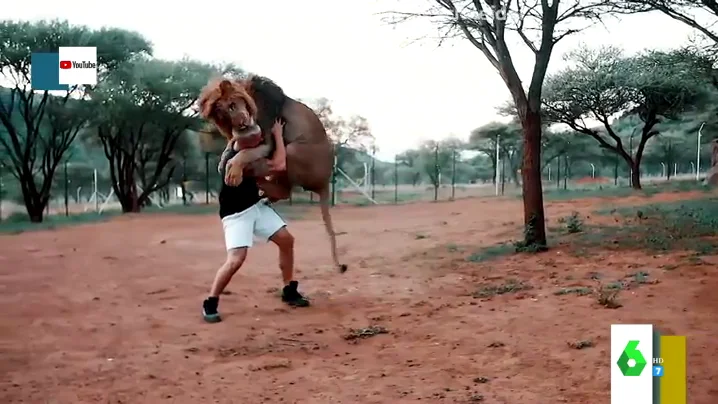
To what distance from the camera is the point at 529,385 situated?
182cm

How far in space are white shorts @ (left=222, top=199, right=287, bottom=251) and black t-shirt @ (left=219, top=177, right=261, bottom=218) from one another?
0.05 feet

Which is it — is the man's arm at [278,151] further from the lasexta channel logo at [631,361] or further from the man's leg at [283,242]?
the lasexta channel logo at [631,361]

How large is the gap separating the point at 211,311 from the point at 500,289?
3.66ft

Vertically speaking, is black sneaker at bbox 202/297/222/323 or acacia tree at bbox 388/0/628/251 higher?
acacia tree at bbox 388/0/628/251

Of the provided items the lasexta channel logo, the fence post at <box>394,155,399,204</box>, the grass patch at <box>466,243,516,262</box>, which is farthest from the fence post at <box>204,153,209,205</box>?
the lasexta channel logo

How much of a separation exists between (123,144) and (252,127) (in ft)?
2.56

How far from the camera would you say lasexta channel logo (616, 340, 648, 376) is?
1.87 m

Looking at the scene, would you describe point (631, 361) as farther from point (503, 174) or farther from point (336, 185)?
point (503, 174)

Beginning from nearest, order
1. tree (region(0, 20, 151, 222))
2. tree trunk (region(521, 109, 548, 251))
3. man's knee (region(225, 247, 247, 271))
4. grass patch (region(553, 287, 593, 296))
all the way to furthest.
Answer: man's knee (region(225, 247, 247, 271))
tree (region(0, 20, 151, 222))
grass patch (region(553, 287, 593, 296))
tree trunk (region(521, 109, 548, 251))

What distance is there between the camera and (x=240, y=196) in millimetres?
2203

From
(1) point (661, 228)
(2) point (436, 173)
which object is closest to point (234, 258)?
(2) point (436, 173)

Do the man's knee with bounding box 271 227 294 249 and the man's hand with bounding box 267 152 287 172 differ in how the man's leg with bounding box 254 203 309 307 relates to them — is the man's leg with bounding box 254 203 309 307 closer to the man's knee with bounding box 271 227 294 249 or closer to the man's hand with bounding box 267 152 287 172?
the man's knee with bounding box 271 227 294 249

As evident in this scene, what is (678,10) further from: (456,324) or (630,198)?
(456,324)

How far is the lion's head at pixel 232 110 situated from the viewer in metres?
2.12
